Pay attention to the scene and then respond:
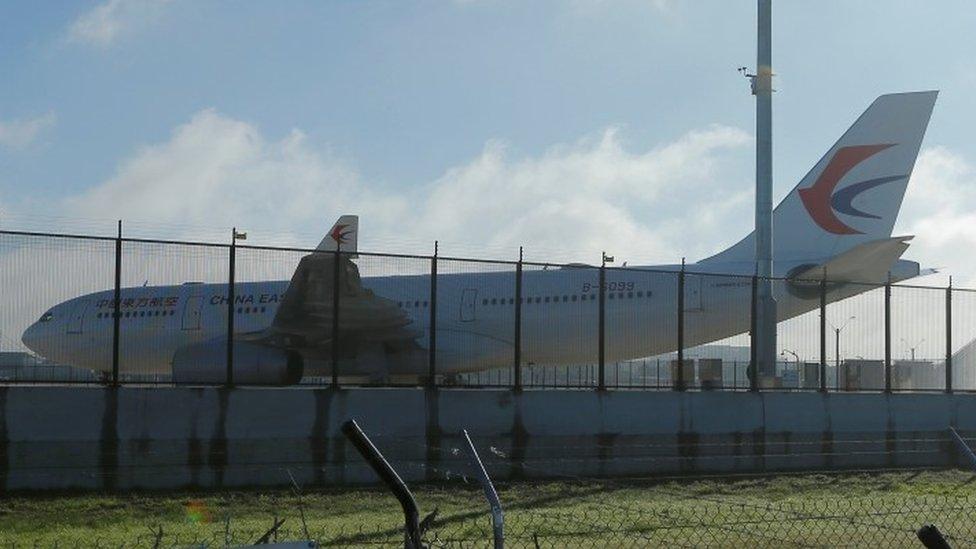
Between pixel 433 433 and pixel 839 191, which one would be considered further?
pixel 839 191

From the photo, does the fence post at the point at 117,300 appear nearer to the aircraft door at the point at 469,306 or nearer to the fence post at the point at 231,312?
the fence post at the point at 231,312

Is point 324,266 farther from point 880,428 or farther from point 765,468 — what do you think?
point 880,428

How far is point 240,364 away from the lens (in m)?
23.2

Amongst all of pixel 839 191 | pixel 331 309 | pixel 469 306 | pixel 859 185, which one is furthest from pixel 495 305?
pixel 859 185

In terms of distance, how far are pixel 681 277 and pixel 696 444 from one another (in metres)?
2.72

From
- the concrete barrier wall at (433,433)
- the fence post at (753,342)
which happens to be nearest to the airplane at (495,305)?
the fence post at (753,342)

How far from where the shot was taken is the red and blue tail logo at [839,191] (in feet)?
102

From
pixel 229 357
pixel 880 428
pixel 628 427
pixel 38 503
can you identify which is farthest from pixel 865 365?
pixel 38 503

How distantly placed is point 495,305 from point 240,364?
6084 mm

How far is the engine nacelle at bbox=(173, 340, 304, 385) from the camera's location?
Result: 69.7 feet

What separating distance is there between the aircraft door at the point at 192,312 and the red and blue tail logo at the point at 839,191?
599 inches

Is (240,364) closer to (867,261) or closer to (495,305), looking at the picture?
(495,305)

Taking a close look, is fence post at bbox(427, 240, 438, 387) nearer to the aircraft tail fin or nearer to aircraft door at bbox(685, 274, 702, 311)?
aircraft door at bbox(685, 274, 702, 311)

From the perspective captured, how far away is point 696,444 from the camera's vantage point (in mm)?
19078
